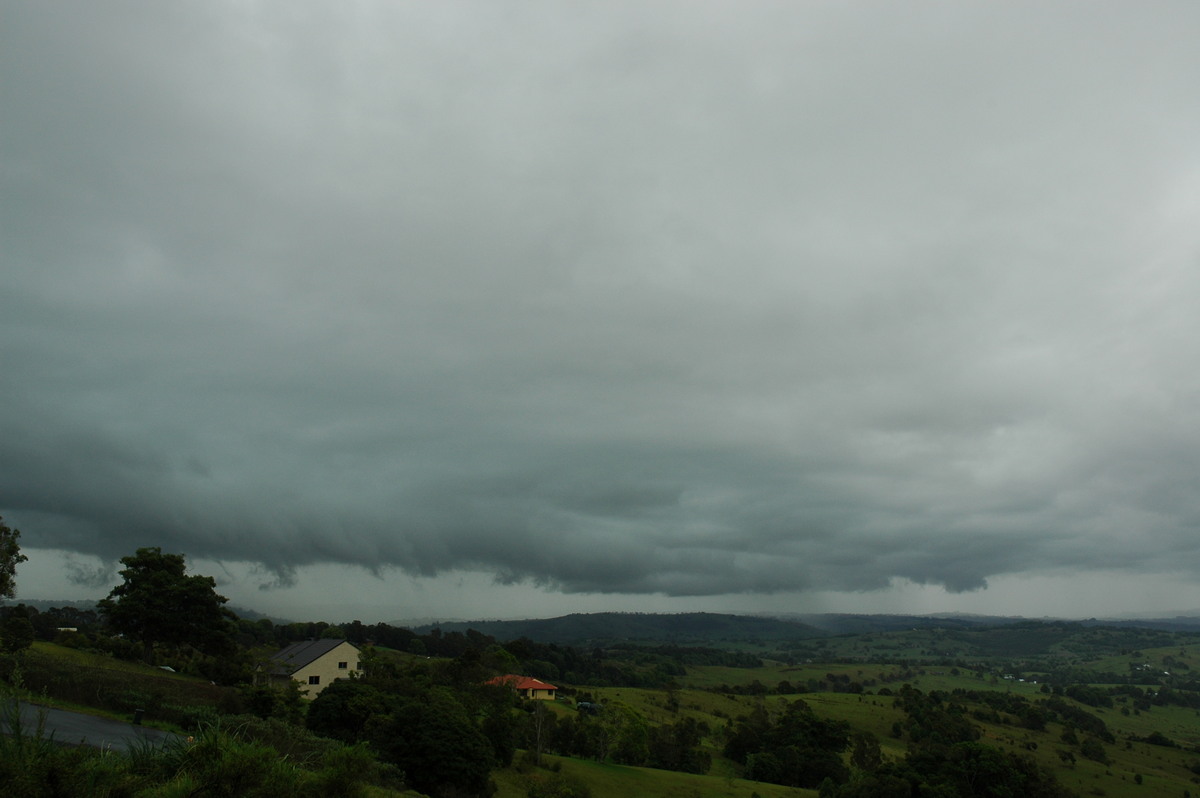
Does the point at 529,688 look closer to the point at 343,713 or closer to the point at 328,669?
the point at 328,669

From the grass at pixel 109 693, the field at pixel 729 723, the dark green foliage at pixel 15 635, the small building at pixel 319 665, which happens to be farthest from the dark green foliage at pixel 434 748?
the small building at pixel 319 665

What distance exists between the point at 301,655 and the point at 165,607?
75.8ft

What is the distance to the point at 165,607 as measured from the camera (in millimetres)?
76375

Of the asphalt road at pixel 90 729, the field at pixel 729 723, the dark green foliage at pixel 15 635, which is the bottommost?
the field at pixel 729 723

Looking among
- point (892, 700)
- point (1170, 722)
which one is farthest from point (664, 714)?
point (1170, 722)

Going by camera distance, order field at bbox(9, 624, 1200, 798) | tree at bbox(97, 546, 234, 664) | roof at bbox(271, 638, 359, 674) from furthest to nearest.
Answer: roof at bbox(271, 638, 359, 674) → tree at bbox(97, 546, 234, 664) → field at bbox(9, 624, 1200, 798)

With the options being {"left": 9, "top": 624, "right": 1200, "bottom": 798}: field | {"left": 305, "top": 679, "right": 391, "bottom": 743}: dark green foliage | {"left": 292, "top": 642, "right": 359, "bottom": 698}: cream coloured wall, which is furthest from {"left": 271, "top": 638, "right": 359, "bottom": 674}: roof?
{"left": 305, "top": 679, "right": 391, "bottom": 743}: dark green foliage

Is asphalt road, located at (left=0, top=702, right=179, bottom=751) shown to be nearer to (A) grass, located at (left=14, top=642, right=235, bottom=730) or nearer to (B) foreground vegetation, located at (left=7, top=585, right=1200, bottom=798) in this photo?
(B) foreground vegetation, located at (left=7, top=585, right=1200, bottom=798)

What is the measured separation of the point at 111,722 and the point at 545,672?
129 meters

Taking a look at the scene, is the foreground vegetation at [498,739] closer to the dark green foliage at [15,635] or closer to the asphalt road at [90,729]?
the dark green foliage at [15,635]

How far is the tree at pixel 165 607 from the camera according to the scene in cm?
7544

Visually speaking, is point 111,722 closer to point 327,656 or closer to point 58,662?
point 58,662

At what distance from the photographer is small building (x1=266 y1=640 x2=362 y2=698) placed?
87062 millimetres

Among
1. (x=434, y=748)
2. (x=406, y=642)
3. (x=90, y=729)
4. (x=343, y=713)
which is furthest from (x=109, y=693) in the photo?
(x=406, y=642)
